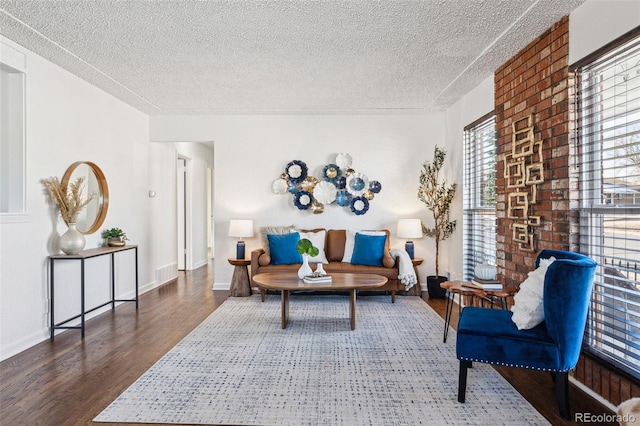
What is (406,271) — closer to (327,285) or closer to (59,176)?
(327,285)

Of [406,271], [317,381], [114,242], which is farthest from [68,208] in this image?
[406,271]

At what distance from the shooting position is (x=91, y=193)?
14.9 feet

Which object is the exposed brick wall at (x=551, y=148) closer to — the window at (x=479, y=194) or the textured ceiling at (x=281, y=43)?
the textured ceiling at (x=281, y=43)

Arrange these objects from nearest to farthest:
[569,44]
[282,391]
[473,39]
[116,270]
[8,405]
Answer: [8,405] < [282,391] < [569,44] < [473,39] < [116,270]

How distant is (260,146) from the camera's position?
6.04 m

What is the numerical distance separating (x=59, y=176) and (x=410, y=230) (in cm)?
419

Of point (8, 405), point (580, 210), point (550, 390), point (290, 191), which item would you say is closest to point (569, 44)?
point (580, 210)

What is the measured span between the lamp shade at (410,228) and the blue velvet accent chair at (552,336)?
121 inches

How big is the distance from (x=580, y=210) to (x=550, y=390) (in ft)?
3.99

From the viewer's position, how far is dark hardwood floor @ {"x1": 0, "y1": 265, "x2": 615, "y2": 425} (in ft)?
7.83

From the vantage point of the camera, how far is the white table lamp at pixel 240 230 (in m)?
5.66

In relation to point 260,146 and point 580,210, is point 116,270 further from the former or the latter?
point 580,210

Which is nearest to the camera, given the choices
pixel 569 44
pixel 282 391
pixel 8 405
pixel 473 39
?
pixel 8 405

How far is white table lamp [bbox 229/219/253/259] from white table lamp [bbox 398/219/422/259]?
212 centimetres
